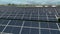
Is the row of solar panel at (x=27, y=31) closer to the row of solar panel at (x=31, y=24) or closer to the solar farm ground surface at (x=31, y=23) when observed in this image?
the solar farm ground surface at (x=31, y=23)

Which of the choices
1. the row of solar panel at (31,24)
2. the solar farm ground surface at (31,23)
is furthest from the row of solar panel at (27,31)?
the row of solar panel at (31,24)

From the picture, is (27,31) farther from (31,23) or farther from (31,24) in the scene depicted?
(31,23)

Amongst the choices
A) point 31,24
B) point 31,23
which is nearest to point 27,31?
point 31,24

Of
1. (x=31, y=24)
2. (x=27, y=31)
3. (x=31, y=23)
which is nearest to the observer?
(x=27, y=31)

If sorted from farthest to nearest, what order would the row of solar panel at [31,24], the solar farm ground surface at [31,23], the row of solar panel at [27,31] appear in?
the row of solar panel at [31,24] → the solar farm ground surface at [31,23] → the row of solar panel at [27,31]

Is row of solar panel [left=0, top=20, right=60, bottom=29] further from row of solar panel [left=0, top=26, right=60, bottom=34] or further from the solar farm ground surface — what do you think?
row of solar panel [left=0, top=26, right=60, bottom=34]

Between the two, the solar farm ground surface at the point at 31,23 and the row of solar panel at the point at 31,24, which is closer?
the solar farm ground surface at the point at 31,23

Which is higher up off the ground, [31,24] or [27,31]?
[31,24]

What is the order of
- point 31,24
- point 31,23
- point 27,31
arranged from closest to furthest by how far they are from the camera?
point 27,31, point 31,24, point 31,23

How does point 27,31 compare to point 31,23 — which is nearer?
point 27,31
